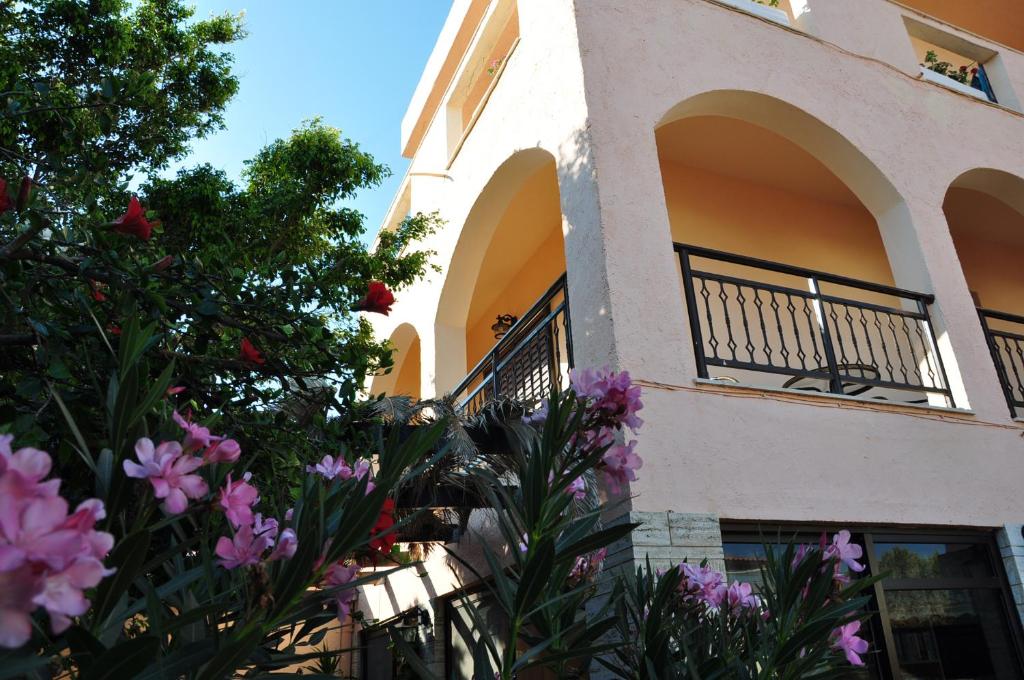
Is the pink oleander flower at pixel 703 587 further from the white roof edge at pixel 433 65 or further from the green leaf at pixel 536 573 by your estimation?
the white roof edge at pixel 433 65

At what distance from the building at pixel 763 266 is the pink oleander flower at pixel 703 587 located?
83cm

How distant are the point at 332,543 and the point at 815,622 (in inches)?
56.4

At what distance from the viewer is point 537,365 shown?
6199 millimetres

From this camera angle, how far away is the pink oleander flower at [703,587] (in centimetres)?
259

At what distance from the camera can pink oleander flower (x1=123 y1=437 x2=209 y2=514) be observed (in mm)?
1119

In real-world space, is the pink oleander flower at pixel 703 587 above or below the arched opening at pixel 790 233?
below

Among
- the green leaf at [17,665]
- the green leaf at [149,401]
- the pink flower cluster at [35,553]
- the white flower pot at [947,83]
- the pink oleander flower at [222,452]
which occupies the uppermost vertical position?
the white flower pot at [947,83]

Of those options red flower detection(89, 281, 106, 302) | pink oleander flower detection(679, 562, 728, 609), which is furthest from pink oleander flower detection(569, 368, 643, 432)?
red flower detection(89, 281, 106, 302)

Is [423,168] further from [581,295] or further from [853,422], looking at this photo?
[853,422]

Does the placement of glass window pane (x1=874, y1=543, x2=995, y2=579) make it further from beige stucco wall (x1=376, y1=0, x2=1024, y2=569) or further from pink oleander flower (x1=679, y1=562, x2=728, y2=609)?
pink oleander flower (x1=679, y1=562, x2=728, y2=609)

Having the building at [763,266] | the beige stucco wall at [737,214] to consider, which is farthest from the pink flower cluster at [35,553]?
the beige stucco wall at [737,214]

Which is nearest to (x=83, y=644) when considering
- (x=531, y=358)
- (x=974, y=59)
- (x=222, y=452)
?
(x=222, y=452)

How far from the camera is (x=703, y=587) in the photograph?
2631 millimetres

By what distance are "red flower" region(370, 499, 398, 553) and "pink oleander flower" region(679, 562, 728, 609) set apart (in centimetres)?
115
